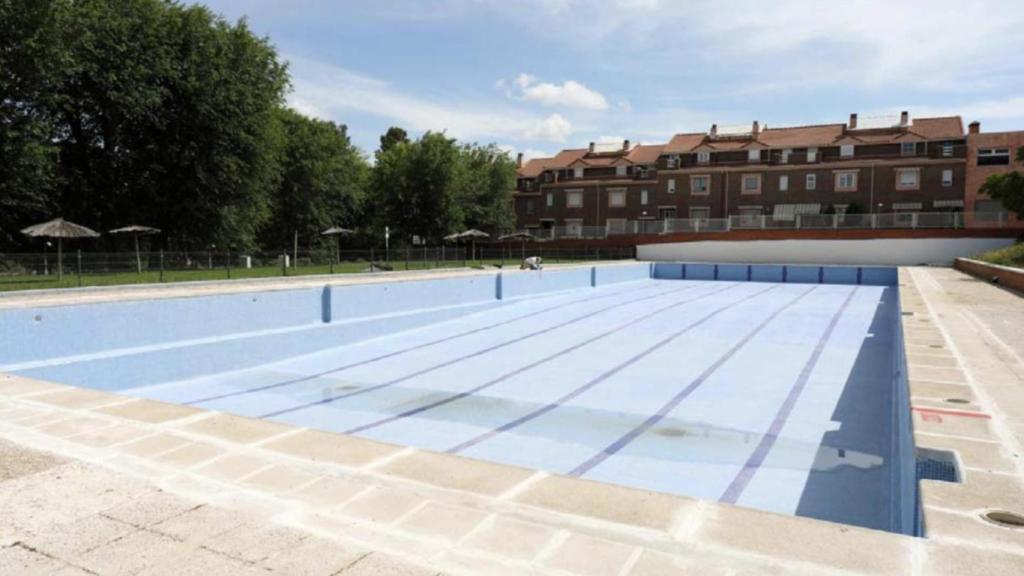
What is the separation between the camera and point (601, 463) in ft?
20.7

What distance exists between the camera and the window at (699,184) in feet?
166

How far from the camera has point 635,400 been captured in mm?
8578

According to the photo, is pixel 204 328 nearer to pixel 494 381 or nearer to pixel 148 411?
pixel 494 381

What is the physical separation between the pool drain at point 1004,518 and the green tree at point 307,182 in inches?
1625

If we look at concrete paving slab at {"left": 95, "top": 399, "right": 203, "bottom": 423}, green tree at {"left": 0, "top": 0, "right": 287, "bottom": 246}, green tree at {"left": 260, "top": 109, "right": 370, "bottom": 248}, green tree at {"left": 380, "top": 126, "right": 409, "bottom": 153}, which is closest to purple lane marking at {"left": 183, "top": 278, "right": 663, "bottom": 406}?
concrete paving slab at {"left": 95, "top": 399, "right": 203, "bottom": 423}

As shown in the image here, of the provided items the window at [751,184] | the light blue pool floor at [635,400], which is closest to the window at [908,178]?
the window at [751,184]

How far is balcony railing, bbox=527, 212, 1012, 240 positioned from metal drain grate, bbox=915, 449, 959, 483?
37.9 metres

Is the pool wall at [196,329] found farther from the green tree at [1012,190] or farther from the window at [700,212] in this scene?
the window at [700,212]

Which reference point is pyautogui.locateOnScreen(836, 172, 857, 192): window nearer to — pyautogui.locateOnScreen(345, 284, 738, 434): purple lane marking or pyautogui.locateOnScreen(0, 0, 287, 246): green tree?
pyautogui.locateOnScreen(345, 284, 738, 434): purple lane marking

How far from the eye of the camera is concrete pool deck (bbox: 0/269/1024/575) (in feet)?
7.88

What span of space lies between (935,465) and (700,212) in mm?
49752

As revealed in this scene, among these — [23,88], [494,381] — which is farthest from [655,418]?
[23,88]

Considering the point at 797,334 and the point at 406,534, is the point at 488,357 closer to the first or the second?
the point at 797,334

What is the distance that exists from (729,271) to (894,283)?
736 centimetres
